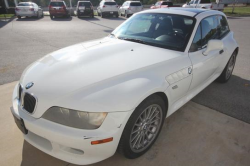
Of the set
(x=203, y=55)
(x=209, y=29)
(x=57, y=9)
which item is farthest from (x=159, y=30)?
(x=57, y=9)

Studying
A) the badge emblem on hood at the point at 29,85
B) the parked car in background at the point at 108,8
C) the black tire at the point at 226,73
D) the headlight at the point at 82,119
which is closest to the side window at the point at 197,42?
the black tire at the point at 226,73

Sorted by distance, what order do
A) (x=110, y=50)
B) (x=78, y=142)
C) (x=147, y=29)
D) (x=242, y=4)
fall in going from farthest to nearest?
(x=242, y=4)
(x=147, y=29)
(x=110, y=50)
(x=78, y=142)

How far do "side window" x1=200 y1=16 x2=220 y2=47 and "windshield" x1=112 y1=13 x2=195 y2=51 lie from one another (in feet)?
1.00

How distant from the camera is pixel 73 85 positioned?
183cm

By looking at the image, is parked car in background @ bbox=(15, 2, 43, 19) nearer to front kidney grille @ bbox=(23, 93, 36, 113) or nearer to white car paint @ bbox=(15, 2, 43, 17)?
white car paint @ bbox=(15, 2, 43, 17)

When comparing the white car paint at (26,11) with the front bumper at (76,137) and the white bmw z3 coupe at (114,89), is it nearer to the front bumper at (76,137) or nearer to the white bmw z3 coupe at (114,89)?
the white bmw z3 coupe at (114,89)

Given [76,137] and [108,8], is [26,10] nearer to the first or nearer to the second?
[108,8]

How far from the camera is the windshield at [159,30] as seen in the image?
2.74m

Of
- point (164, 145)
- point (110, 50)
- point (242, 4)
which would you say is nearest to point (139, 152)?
point (164, 145)

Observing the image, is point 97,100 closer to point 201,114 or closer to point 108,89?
point 108,89

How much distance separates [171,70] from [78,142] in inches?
52.9

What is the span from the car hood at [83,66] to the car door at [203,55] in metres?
0.36

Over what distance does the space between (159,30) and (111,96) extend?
1718 mm

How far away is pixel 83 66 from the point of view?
2.17 meters
